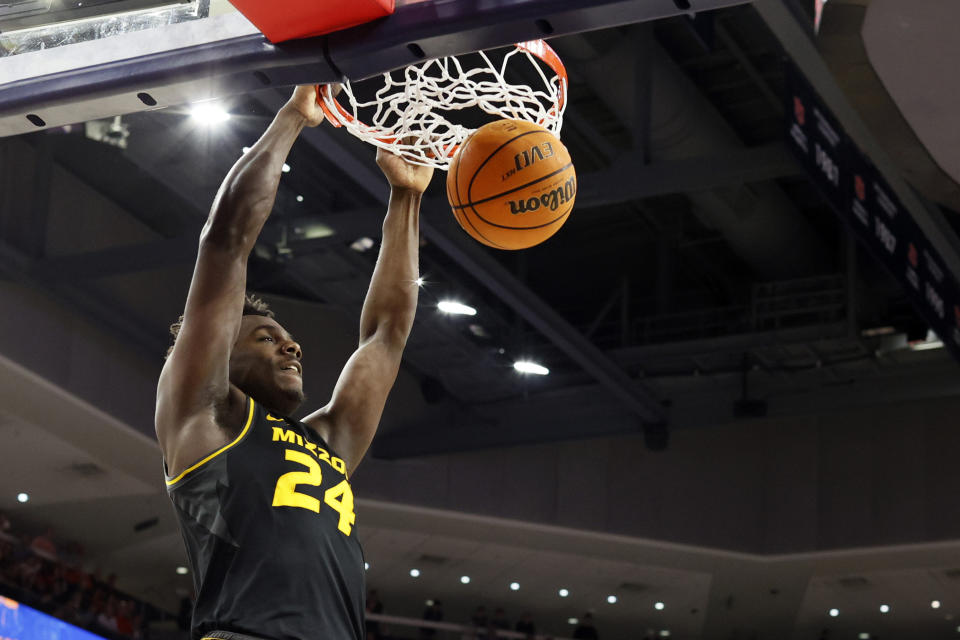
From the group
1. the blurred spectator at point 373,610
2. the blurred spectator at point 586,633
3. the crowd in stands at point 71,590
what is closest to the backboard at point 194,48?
the crowd in stands at point 71,590

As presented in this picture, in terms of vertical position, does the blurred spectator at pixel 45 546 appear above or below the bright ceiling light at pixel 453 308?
below

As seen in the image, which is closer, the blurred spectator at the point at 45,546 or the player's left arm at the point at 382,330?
the player's left arm at the point at 382,330

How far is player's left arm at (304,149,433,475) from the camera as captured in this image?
12.8ft

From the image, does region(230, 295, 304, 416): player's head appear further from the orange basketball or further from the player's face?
the orange basketball

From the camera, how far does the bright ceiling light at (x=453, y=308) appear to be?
13.3 metres

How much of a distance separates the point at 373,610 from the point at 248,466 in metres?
15.6

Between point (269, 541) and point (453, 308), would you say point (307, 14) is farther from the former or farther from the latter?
→ point (453, 308)

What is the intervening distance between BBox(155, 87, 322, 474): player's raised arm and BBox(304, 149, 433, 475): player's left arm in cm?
50

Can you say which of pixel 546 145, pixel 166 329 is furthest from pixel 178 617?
pixel 546 145

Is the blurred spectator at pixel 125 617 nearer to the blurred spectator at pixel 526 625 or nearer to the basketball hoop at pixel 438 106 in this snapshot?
the blurred spectator at pixel 526 625

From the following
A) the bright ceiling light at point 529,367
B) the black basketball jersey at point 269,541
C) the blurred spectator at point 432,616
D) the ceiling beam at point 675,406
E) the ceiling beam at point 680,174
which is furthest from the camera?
the blurred spectator at point 432,616

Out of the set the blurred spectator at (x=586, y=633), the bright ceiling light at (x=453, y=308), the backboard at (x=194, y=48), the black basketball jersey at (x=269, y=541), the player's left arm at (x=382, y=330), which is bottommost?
the black basketball jersey at (x=269, y=541)

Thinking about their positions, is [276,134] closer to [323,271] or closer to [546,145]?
[546,145]

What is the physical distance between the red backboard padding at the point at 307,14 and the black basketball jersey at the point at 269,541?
1.17 meters
